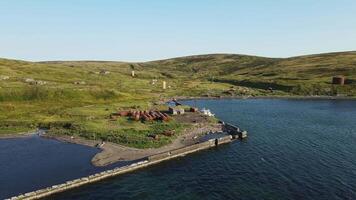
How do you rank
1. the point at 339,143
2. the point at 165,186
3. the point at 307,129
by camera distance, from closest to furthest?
the point at 165,186, the point at 339,143, the point at 307,129

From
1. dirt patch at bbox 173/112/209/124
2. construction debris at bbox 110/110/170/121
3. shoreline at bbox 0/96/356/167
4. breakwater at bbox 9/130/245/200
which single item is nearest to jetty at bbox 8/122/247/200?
breakwater at bbox 9/130/245/200

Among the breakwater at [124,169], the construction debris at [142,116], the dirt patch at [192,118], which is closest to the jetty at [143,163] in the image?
the breakwater at [124,169]

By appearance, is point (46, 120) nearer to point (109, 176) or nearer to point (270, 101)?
point (109, 176)

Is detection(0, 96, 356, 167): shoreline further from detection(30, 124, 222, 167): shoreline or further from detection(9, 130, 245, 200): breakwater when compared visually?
detection(9, 130, 245, 200): breakwater

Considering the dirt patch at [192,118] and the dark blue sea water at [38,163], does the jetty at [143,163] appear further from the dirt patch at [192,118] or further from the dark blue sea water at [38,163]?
the dirt patch at [192,118]

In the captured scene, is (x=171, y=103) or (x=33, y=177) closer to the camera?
(x=33, y=177)

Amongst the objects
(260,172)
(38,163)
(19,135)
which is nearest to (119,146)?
(38,163)

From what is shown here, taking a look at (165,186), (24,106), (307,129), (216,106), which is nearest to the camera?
(165,186)

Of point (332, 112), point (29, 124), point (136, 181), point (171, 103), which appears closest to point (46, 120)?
point (29, 124)
